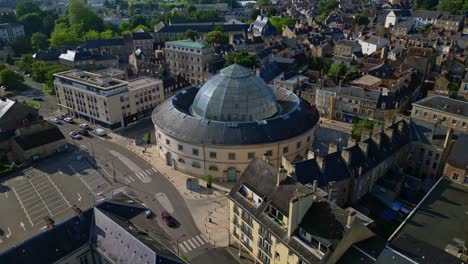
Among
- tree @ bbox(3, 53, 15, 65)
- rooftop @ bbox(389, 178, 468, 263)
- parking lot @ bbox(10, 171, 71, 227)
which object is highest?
rooftop @ bbox(389, 178, 468, 263)

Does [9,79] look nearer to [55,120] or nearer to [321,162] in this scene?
[55,120]

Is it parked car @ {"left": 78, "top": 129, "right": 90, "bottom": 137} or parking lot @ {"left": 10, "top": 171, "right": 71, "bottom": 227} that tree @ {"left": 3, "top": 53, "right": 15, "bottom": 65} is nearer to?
parked car @ {"left": 78, "top": 129, "right": 90, "bottom": 137}

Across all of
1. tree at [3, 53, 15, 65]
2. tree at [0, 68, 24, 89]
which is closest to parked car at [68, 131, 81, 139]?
tree at [0, 68, 24, 89]

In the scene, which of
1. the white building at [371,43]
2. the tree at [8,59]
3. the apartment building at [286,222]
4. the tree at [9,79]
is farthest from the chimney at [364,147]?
the tree at [8,59]

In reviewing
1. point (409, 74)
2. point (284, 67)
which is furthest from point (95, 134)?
point (409, 74)

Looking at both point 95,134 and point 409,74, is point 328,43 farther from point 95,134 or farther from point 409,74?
point 95,134

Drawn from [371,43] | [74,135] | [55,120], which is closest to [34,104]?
[55,120]

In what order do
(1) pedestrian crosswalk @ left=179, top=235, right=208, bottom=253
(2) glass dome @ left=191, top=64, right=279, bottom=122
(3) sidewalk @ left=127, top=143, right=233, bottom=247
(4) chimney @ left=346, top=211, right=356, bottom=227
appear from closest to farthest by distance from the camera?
(4) chimney @ left=346, top=211, right=356, bottom=227, (1) pedestrian crosswalk @ left=179, top=235, right=208, bottom=253, (3) sidewalk @ left=127, top=143, right=233, bottom=247, (2) glass dome @ left=191, top=64, right=279, bottom=122
